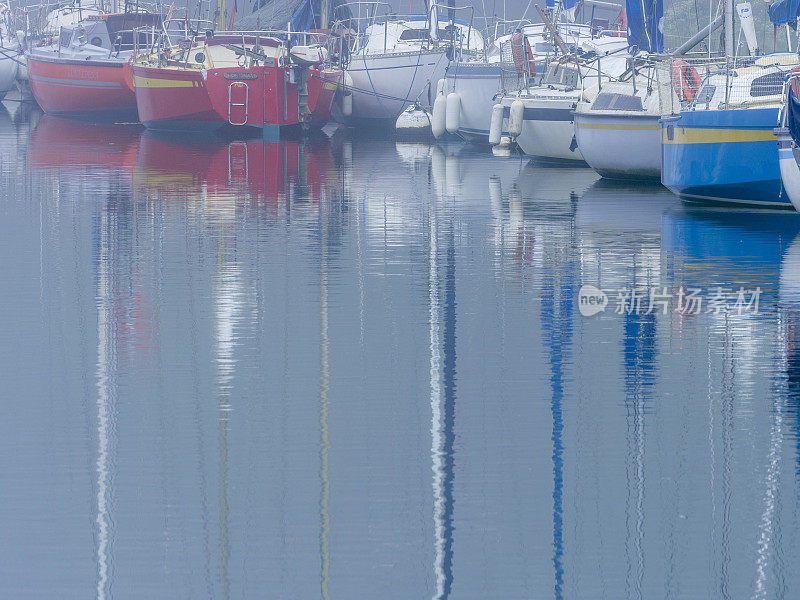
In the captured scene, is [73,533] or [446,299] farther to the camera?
[446,299]

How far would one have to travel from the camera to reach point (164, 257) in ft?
50.1

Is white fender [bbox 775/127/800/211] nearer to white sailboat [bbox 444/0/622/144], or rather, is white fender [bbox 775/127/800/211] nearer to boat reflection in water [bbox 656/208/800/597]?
boat reflection in water [bbox 656/208/800/597]

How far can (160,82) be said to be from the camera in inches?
1620

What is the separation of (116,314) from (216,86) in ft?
92.9

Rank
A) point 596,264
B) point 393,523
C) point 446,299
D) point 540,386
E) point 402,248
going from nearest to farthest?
point 393,523, point 540,386, point 446,299, point 596,264, point 402,248

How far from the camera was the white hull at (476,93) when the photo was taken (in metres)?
35.7

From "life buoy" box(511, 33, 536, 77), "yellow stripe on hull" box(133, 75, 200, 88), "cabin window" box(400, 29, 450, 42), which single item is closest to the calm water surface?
"life buoy" box(511, 33, 536, 77)

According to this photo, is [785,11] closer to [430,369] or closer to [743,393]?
[430,369]

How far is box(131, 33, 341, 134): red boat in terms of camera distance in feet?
131

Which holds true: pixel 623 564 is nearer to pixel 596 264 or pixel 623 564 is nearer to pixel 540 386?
pixel 540 386

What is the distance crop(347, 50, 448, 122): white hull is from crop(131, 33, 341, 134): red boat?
162 centimetres

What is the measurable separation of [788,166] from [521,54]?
1446 cm

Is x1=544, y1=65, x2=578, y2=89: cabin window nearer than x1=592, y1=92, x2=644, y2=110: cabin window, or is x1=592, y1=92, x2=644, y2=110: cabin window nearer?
x1=592, y1=92, x2=644, y2=110: cabin window

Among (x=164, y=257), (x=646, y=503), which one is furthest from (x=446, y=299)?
(x=646, y=503)
